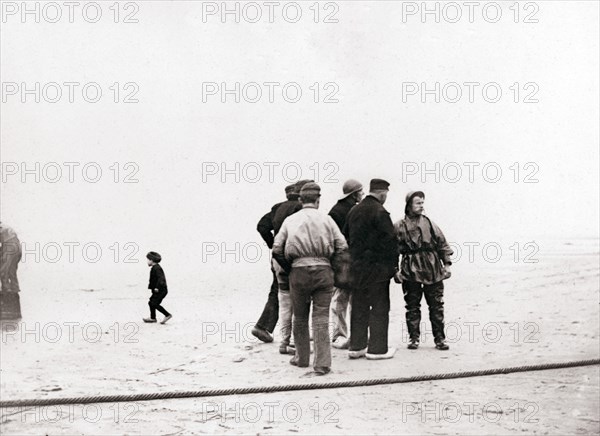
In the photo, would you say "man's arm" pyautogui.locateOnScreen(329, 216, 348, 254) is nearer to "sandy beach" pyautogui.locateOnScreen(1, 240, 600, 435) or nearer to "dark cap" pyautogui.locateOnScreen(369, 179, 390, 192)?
"dark cap" pyautogui.locateOnScreen(369, 179, 390, 192)

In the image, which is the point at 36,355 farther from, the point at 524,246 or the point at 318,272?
the point at 524,246

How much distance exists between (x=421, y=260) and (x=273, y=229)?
1488 millimetres

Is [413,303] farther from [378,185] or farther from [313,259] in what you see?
[313,259]

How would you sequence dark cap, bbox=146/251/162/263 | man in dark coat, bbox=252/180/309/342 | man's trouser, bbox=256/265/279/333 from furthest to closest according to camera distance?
1. dark cap, bbox=146/251/162/263
2. man's trouser, bbox=256/265/279/333
3. man in dark coat, bbox=252/180/309/342

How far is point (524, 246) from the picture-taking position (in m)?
14.4

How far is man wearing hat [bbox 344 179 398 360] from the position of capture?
711 cm

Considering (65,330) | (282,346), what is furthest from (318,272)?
(65,330)

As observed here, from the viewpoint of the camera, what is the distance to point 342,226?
757cm

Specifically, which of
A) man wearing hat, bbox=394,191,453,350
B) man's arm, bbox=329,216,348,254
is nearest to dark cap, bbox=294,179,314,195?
man's arm, bbox=329,216,348,254

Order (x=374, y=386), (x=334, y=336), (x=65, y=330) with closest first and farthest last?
(x=374, y=386) < (x=334, y=336) < (x=65, y=330)

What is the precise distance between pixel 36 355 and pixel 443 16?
5841 millimetres

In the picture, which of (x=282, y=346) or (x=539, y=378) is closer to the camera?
(x=539, y=378)

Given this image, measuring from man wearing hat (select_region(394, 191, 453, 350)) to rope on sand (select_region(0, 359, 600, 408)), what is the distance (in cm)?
122

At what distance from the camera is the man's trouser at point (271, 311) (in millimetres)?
7723
